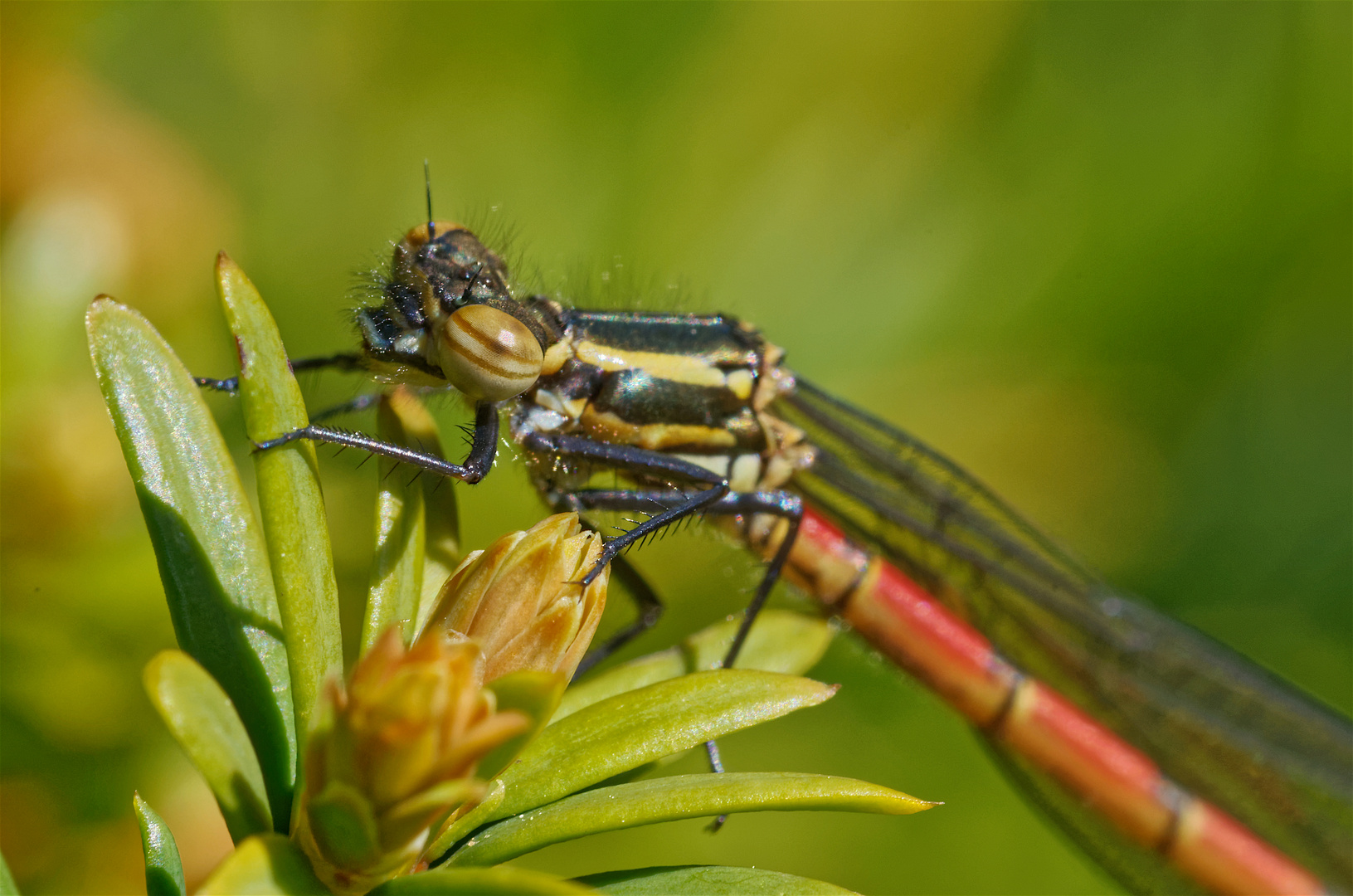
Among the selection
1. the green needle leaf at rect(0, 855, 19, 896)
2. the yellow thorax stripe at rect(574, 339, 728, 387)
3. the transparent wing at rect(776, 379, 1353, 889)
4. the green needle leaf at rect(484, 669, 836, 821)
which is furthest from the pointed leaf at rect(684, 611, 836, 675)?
the transparent wing at rect(776, 379, 1353, 889)

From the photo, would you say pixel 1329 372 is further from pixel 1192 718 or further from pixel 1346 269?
pixel 1192 718

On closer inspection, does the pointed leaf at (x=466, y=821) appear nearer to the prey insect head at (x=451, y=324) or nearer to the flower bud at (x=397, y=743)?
the flower bud at (x=397, y=743)

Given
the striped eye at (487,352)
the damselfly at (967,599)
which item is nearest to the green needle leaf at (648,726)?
the striped eye at (487,352)

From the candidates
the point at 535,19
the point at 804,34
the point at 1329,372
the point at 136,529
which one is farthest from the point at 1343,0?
the point at 136,529

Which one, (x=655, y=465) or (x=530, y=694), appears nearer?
(x=530, y=694)

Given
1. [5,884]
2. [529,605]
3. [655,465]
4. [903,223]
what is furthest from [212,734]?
[903,223]

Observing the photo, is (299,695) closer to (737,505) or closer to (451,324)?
(451,324)
